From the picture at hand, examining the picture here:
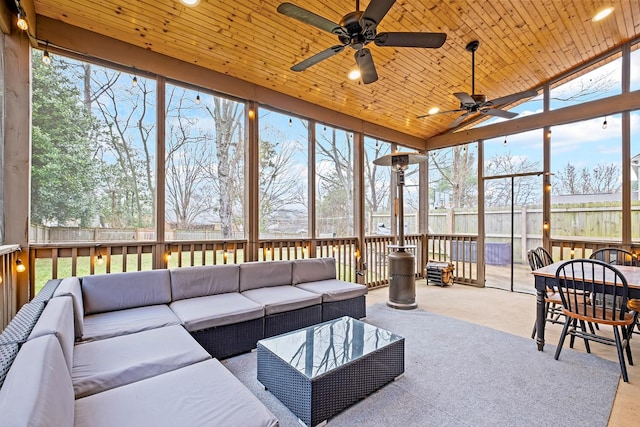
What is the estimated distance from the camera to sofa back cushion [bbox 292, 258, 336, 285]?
13.7ft

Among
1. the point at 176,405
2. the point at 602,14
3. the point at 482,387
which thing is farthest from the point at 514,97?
the point at 176,405

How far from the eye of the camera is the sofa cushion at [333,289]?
3.75 meters

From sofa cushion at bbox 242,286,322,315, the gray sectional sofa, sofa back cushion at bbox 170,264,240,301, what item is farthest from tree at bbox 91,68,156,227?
sofa cushion at bbox 242,286,322,315

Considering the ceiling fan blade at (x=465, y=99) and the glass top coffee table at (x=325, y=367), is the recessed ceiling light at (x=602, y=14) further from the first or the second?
the glass top coffee table at (x=325, y=367)

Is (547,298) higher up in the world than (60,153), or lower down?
lower down

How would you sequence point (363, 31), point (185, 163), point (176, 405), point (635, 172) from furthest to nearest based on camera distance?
point (635, 172), point (185, 163), point (363, 31), point (176, 405)

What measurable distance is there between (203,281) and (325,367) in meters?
1.91

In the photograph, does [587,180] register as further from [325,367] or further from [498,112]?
[325,367]

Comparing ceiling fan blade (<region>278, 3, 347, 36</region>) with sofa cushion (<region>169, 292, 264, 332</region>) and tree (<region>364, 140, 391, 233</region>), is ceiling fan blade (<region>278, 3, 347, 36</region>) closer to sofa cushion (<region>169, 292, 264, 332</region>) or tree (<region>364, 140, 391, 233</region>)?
sofa cushion (<region>169, 292, 264, 332</region>)

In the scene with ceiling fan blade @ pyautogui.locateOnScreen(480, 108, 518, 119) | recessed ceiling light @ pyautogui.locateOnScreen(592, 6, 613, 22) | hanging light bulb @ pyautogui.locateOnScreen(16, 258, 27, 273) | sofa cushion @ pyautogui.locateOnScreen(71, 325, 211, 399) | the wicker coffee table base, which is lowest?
the wicker coffee table base

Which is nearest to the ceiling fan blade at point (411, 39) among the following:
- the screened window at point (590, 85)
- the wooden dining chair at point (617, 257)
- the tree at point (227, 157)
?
the tree at point (227, 157)

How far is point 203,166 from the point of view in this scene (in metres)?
4.10

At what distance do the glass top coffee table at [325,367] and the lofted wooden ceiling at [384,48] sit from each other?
329 cm

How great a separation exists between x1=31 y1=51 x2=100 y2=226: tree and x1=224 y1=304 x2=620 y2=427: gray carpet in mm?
2346
